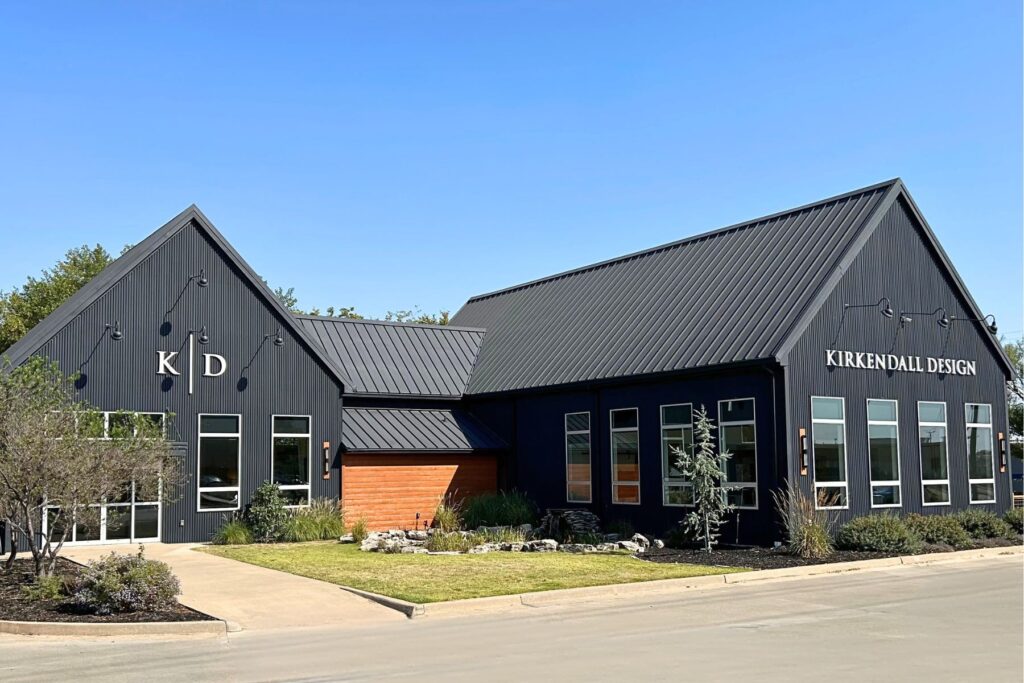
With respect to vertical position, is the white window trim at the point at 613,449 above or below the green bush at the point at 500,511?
above

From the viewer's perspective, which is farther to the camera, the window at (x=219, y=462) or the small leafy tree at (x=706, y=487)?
the window at (x=219, y=462)

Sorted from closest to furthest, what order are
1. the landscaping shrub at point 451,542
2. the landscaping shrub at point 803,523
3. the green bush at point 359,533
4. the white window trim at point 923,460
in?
1. the landscaping shrub at point 803,523
2. the landscaping shrub at point 451,542
3. the green bush at point 359,533
4. the white window trim at point 923,460

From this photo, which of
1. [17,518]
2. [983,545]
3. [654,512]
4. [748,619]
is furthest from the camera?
[654,512]

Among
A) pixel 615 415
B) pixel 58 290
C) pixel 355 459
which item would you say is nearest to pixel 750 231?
pixel 615 415

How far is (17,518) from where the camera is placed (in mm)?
17781

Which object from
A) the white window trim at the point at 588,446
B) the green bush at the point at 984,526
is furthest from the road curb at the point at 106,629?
the green bush at the point at 984,526

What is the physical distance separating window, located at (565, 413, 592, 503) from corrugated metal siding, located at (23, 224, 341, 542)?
6213 millimetres

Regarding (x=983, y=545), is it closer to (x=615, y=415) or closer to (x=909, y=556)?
(x=909, y=556)

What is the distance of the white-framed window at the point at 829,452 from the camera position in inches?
902

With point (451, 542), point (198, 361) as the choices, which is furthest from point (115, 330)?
point (451, 542)

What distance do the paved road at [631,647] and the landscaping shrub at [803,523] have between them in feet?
14.8

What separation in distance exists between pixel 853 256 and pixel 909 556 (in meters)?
7.24

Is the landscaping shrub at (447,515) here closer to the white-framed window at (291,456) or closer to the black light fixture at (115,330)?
the white-framed window at (291,456)

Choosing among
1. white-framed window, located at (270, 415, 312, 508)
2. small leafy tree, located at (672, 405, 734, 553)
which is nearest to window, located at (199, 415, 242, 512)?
white-framed window, located at (270, 415, 312, 508)
